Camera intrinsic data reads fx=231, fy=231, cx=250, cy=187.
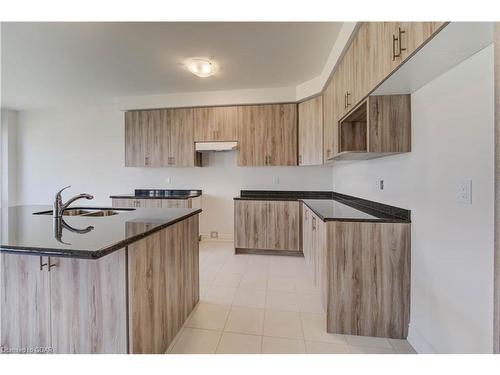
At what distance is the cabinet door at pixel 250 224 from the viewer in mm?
3514

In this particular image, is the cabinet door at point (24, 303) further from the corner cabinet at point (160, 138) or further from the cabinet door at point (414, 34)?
the corner cabinet at point (160, 138)

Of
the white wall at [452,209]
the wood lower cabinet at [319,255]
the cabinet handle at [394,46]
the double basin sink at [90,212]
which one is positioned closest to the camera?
the white wall at [452,209]

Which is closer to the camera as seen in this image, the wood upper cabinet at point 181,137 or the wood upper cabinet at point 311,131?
the wood upper cabinet at point 311,131

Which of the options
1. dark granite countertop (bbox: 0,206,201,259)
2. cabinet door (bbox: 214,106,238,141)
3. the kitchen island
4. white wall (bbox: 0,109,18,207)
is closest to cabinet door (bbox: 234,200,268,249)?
cabinet door (bbox: 214,106,238,141)

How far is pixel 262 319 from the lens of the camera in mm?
1924

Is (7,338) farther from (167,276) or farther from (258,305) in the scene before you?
(258,305)

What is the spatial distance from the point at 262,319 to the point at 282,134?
263 centimetres

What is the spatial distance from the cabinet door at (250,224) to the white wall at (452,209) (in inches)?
79.4

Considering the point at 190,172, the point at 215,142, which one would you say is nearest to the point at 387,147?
the point at 215,142

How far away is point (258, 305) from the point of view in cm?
214

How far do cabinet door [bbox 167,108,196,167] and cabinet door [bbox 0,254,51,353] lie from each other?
2.74 metres

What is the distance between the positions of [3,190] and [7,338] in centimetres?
500

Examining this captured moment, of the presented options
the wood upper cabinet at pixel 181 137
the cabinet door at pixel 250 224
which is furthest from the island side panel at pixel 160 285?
the wood upper cabinet at pixel 181 137

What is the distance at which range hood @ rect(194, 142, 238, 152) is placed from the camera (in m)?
3.73
